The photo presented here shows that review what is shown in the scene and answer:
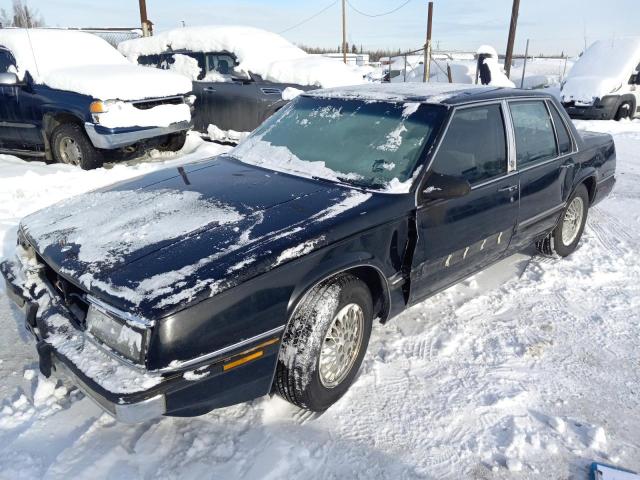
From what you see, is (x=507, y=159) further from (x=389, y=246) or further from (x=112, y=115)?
(x=112, y=115)

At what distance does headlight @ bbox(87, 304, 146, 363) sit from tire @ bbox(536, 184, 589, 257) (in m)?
3.74

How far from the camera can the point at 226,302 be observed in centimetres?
202

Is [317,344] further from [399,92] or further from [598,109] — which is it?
[598,109]

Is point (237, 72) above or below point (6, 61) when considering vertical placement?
below

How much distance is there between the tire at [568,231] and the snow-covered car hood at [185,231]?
2501 millimetres

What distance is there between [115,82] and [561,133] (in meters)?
5.33

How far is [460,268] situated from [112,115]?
4960 mm

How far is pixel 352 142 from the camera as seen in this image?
317 centimetres

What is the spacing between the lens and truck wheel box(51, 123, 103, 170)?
6.47 meters

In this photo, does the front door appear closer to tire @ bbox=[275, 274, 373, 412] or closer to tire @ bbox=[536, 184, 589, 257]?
tire @ bbox=[275, 274, 373, 412]

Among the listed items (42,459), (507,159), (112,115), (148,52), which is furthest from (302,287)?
(148,52)


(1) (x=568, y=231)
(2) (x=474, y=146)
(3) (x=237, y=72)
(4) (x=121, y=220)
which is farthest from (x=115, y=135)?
(1) (x=568, y=231)

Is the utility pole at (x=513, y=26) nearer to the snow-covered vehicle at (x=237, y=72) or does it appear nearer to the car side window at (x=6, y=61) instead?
the snow-covered vehicle at (x=237, y=72)

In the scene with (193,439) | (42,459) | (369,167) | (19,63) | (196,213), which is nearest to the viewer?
(42,459)
